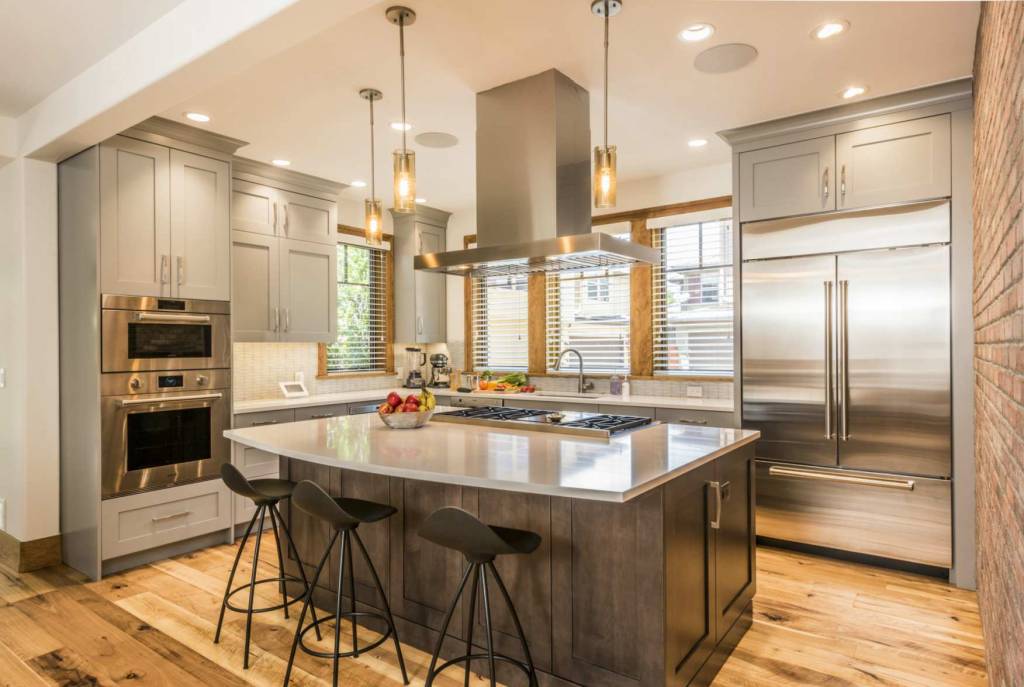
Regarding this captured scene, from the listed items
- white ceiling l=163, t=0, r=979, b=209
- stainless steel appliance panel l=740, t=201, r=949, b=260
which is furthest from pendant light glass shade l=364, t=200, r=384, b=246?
stainless steel appliance panel l=740, t=201, r=949, b=260

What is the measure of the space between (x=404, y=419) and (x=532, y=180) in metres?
1.38

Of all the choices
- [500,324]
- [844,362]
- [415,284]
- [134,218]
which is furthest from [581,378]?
[134,218]

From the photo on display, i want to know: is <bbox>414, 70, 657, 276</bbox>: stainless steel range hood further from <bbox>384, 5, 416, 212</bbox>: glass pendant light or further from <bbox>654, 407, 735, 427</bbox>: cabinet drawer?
<bbox>654, 407, 735, 427</bbox>: cabinet drawer

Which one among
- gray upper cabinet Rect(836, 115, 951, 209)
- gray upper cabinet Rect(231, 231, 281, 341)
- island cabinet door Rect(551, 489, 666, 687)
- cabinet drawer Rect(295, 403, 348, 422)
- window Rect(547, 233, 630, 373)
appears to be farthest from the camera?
window Rect(547, 233, 630, 373)

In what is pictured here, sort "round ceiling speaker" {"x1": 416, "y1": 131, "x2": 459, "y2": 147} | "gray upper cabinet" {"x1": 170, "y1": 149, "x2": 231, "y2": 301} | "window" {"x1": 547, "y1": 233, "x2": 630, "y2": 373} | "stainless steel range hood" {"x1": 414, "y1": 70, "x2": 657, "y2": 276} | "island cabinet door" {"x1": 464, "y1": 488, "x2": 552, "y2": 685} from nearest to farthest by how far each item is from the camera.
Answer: "island cabinet door" {"x1": 464, "y1": 488, "x2": 552, "y2": 685}
"stainless steel range hood" {"x1": 414, "y1": 70, "x2": 657, "y2": 276}
"gray upper cabinet" {"x1": 170, "y1": 149, "x2": 231, "y2": 301}
"round ceiling speaker" {"x1": 416, "y1": 131, "x2": 459, "y2": 147}
"window" {"x1": 547, "y1": 233, "x2": 630, "y2": 373}

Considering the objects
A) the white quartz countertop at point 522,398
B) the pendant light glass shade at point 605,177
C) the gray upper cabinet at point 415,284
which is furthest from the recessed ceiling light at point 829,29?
the gray upper cabinet at point 415,284

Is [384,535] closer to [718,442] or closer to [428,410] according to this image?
[428,410]

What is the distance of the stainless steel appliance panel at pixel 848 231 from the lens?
11.2ft

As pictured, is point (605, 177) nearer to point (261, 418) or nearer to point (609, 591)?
point (609, 591)

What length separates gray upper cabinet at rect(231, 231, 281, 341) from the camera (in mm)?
4430

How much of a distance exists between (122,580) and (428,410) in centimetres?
211

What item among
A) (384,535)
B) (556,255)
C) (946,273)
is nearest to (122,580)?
(384,535)

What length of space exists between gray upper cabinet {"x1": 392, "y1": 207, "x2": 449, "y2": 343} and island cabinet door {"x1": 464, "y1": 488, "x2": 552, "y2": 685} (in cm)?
381

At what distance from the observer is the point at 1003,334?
1.68 metres
